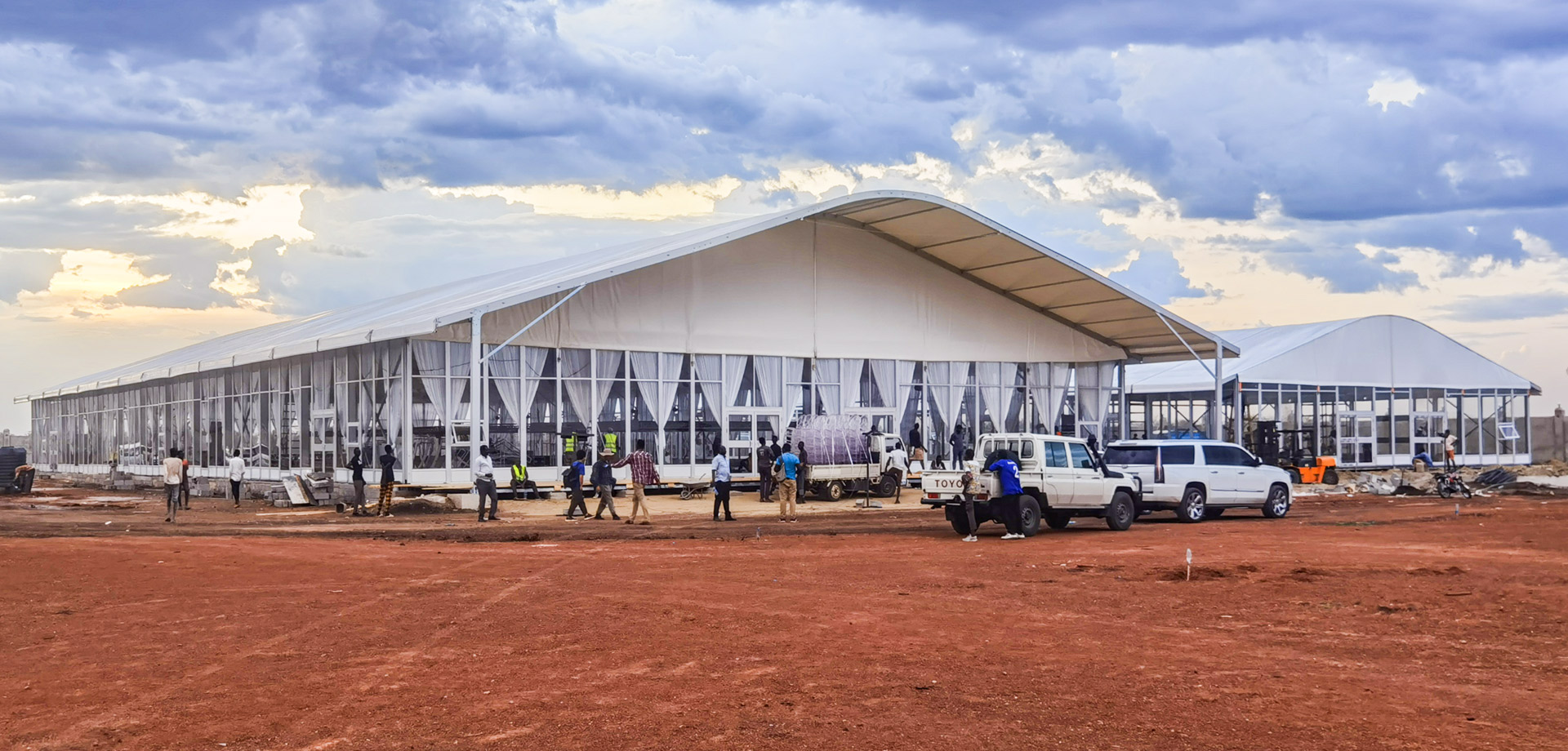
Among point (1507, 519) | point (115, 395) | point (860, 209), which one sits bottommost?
point (1507, 519)

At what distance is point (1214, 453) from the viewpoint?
24.4 meters

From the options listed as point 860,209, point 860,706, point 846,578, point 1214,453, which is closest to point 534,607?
point 846,578

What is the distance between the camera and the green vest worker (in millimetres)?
29438

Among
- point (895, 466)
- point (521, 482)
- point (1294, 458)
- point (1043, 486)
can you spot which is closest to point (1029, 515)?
point (1043, 486)

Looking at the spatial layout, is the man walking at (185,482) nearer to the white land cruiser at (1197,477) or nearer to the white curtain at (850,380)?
the white curtain at (850,380)

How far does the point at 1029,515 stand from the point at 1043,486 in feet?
2.00

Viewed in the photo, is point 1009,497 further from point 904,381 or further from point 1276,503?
point 904,381

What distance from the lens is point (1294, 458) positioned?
36906 millimetres

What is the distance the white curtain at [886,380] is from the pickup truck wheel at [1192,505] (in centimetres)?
1435

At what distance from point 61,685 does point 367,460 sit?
2222 centimetres

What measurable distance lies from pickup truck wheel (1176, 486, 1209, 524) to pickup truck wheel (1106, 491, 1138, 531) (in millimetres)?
2432

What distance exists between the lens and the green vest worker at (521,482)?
2944 centimetres

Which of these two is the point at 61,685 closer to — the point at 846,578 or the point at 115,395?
the point at 846,578

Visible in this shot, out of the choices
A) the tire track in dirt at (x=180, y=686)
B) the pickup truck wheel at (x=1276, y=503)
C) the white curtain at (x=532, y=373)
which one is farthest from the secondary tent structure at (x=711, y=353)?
the tire track in dirt at (x=180, y=686)
